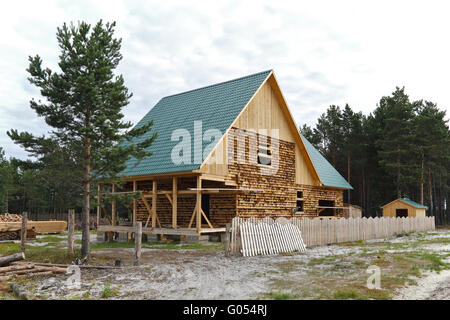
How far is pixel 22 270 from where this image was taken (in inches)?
420

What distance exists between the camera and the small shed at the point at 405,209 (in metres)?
30.8

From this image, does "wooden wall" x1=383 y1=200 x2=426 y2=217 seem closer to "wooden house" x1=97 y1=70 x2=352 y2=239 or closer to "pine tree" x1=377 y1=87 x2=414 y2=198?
"pine tree" x1=377 y1=87 x2=414 y2=198

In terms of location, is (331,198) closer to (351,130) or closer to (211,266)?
(211,266)

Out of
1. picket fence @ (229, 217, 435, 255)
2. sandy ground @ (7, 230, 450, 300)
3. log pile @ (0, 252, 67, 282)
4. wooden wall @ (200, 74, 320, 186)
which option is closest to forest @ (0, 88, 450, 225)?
picket fence @ (229, 217, 435, 255)

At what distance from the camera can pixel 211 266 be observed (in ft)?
38.8

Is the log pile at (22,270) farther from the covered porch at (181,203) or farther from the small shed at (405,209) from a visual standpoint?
the small shed at (405,209)

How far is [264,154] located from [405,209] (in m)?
16.8

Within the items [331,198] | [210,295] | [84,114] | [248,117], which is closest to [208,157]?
[248,117]

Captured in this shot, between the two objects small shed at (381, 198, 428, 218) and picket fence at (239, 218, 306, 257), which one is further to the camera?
small shed at (381, 198, 428, 218)

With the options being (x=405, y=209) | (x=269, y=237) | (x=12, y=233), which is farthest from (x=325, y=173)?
(x=12, y=233)

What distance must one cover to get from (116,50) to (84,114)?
2.54 meters

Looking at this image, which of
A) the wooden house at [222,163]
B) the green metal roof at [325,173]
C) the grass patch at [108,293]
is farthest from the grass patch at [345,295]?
the green metal roof at [325,173]

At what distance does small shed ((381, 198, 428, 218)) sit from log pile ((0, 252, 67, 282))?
27.9m

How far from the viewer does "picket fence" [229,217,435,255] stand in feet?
46.2
